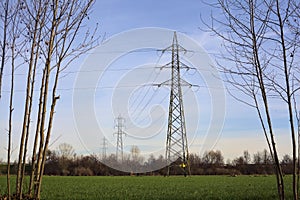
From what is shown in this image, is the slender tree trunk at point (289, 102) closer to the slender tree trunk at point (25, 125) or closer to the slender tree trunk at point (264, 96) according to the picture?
the slender tree trunk at point (264, 96)

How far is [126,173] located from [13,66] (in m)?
73.4

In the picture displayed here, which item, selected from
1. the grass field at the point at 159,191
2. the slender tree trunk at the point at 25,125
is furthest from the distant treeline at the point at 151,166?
the slender tree trunk at the point at 25,125

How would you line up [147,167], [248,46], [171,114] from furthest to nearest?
[147,167] → [171,114] → [248,46]

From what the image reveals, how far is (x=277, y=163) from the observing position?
3229 mm

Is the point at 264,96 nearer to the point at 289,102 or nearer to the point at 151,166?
the point at 289,102

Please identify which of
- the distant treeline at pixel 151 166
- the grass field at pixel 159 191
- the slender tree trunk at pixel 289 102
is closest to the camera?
the slender tree trunk at pixel 289 102

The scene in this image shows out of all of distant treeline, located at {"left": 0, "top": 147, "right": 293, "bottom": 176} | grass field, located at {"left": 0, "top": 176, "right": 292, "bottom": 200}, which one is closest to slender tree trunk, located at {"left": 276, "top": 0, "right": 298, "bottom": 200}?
grass field, located at {"left": 0, "top": 176, "right": 292, "bottom": 200}

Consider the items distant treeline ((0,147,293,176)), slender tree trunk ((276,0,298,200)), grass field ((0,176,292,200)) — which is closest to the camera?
slender tree trunk ((276,0,298,200))

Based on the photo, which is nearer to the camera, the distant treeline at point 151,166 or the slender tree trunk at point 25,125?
the slender tree trunk at point 25,125

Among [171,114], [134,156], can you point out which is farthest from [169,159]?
[134,156]

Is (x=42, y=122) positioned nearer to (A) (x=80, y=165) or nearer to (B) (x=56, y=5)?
(B) (x=56, y=5)

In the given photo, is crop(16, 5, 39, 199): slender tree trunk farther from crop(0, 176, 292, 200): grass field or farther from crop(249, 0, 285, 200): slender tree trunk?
crop(0, 176, 292, 200): grass field

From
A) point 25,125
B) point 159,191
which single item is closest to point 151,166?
point 159,191

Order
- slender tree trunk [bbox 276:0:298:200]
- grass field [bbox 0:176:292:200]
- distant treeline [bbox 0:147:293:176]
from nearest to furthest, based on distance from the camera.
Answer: slender tree trunk [bbox 276:0:298:200] < grass field [bbox 0:176:292:200] < distant treeline [bbox 0:147:293:176]
